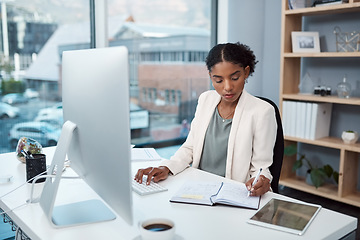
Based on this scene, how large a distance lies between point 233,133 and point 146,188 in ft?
1.66

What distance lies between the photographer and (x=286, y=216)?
1.18 m

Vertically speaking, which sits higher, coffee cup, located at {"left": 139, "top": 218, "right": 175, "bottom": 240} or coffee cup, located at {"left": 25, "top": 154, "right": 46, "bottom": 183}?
coffee cup, located at {"left": 25, "top": 154, "right": 46, "bottom": 183}

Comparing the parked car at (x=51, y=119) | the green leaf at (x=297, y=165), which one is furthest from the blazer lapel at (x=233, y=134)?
the green leaf at (x=297, y=165)

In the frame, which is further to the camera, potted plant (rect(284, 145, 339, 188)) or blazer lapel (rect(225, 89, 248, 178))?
potted plant (rect(284, 145, 339, 188))

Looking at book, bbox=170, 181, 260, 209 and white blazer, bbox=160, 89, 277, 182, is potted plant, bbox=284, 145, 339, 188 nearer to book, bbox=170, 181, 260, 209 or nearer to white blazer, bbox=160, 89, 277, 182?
white blazer, bbox=160, 89, 277, 182

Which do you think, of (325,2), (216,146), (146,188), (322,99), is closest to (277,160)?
(216,146)

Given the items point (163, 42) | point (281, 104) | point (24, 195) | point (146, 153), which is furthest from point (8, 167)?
point (281, 104)

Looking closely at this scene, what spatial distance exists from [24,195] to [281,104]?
93.8 inches

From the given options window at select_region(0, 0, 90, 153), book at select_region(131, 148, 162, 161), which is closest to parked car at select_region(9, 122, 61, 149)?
window at select_region(0, 0, 90, 153)

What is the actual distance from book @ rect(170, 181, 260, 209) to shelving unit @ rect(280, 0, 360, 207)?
175 centimetres

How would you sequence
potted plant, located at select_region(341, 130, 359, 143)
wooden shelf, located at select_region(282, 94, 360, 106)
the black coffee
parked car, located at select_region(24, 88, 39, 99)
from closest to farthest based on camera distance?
the black coffee < parked car, located at select_region(24, 88, 39, 99) < wooden shelf, located at select_region(282, 94, 360, 106) < potted plant, located at select_region(341, 130, 359, 143)

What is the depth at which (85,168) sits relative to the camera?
1169 mm

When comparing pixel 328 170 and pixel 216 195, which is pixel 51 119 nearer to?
pixel 216 195

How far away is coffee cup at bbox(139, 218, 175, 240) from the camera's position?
3.18 ft
